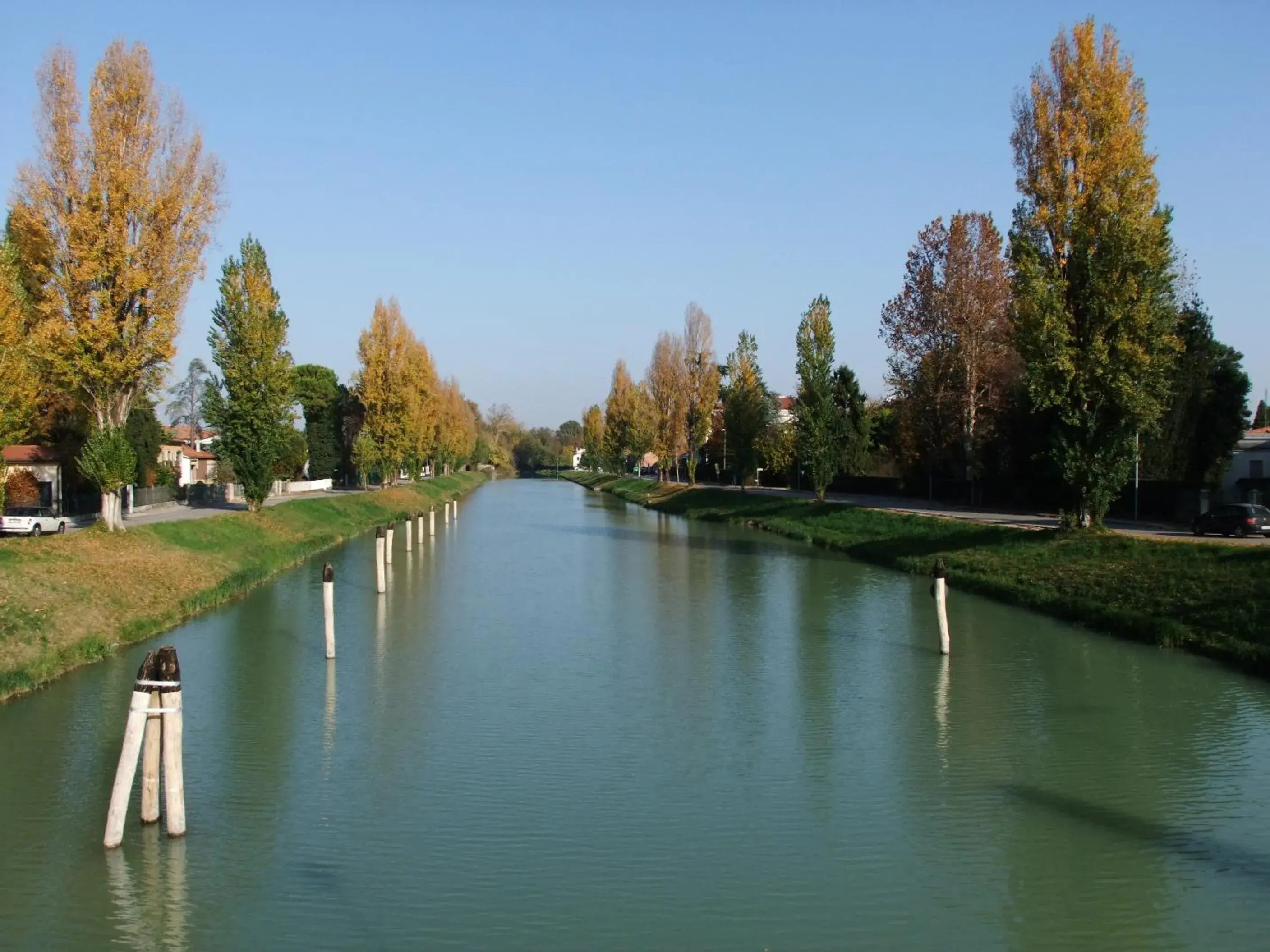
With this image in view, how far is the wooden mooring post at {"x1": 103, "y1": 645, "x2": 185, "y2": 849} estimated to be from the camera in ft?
28.6

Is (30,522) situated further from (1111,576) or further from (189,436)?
(189,436)

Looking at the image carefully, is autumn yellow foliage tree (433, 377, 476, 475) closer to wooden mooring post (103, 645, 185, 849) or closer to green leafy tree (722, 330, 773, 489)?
green leafy tree (722, 330, 773, 489)

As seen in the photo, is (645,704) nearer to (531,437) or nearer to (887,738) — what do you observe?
(887,738)

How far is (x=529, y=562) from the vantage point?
3400cm

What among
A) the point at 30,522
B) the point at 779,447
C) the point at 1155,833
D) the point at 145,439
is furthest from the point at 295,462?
the point at 1155,833

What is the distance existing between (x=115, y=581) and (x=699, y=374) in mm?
57249

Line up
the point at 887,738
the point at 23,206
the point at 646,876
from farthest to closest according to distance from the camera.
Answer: the point at 23,206 < the point at 887,738 < the point at 646,876

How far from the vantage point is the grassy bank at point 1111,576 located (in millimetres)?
18641

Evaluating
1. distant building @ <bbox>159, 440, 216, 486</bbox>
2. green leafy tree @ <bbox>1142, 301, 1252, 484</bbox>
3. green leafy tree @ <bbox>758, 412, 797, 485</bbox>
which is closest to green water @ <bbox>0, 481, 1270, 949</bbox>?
green leafy tree @ <bbox>1142, 301, 1252, 484</bbox>

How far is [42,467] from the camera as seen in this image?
40.2 metres

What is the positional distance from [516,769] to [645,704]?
330 centimetres

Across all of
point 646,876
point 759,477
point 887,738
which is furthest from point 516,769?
point 759,477

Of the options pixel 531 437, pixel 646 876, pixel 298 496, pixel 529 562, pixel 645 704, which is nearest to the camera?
pixel 646 876

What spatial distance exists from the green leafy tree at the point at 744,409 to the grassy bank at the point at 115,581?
104ft
